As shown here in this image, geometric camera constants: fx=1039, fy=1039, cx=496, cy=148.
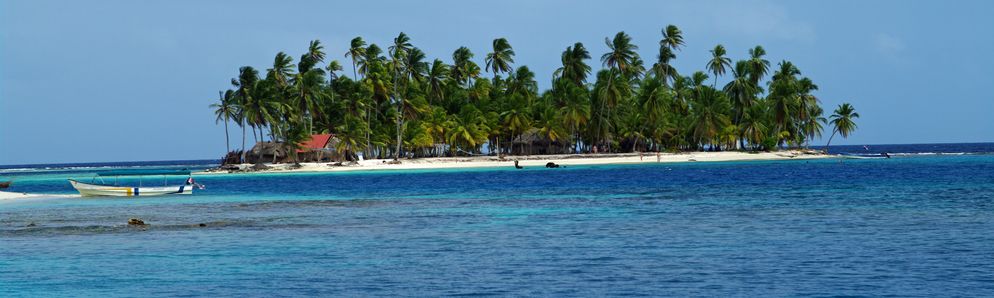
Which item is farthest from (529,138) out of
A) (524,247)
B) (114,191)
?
(524,247)

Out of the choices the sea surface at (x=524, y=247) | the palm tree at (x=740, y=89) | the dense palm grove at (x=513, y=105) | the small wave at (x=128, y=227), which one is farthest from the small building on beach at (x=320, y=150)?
the small wave at (x=128, y=227)

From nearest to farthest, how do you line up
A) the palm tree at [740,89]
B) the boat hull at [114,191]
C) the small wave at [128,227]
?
the small wave at [128,227] < the boat hull at [114,191] < the palm tree at [740,89]

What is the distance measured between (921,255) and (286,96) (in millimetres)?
90482

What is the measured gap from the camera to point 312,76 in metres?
99.1

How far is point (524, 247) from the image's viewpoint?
888 inches

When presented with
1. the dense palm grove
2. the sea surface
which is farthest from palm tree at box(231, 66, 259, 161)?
the sea surface

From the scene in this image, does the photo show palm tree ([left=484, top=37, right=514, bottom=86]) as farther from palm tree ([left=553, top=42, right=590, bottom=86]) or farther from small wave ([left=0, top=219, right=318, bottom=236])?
small wave ([left=0, top=219, right=318, bottom=236])

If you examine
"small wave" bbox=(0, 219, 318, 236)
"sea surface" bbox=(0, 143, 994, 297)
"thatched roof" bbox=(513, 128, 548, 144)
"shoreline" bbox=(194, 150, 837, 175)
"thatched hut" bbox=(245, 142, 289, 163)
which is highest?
"thatched roof" bbox=(513, 128, 548, 144)

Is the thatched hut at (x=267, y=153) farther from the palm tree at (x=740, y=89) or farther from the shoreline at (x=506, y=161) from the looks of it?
the palm tree at (x=740, y=89)

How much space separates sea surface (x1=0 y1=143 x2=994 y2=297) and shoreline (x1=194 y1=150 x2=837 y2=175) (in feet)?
178

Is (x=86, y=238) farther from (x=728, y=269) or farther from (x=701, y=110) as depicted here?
(x=701, y=110)

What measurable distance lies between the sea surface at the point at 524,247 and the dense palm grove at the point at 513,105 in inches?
2391

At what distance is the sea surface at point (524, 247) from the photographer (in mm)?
16859

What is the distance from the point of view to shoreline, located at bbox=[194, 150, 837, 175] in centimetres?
9581
